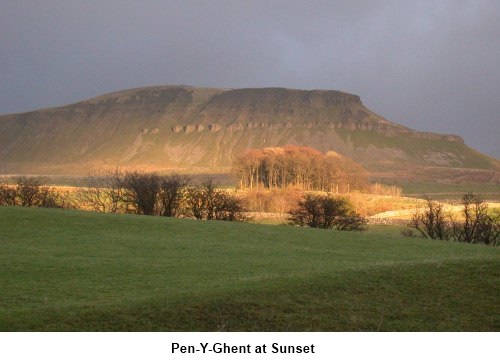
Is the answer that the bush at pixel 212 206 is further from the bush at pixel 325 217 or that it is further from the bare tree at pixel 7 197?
the bare tree at pixel 7 197

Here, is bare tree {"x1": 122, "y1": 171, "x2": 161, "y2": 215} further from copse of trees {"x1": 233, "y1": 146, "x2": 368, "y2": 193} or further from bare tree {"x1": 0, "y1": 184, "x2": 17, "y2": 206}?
copse of trees {"x1": 233, "y1": 146, "x2": 368, "y2": 193}

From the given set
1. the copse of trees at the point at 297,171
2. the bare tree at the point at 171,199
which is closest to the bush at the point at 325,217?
the bare tree at the point at 171,199

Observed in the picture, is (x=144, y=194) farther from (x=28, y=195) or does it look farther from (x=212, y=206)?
(x=28, y=195)

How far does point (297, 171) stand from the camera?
508 ft

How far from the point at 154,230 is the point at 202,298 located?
82.1 feet

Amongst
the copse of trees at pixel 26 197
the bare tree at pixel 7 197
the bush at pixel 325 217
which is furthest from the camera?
the copse of trees at pixel 26 197

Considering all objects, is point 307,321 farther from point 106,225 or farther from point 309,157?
point 309,157

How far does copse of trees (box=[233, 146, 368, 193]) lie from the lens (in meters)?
152

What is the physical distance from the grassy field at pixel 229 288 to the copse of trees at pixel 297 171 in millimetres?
116191

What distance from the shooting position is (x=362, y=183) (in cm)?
16038

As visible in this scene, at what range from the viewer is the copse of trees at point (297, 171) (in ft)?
500

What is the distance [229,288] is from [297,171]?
138 metres

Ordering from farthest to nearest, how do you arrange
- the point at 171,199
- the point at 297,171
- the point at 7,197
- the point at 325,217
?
the point at 297,171 < the point at 7,197 < the point at 171,199 < the point at 325,217

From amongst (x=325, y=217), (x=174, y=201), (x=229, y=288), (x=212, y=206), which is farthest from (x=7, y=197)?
(x=229, y=288)
